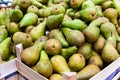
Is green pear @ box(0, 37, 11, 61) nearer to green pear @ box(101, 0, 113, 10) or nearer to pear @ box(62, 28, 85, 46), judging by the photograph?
pear @ box(62, 28, 85, 46)

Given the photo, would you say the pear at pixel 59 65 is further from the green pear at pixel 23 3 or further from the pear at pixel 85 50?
the green pear at pixel 23 3

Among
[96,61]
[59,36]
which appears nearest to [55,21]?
[59,36]

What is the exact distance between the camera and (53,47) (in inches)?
38.4

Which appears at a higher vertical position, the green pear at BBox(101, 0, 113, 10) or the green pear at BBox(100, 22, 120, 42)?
the green pear at BBox(101, 0, 113, 10)

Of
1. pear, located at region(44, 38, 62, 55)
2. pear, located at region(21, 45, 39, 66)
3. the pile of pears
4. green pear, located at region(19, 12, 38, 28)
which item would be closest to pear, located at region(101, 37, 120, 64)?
the pile of pears

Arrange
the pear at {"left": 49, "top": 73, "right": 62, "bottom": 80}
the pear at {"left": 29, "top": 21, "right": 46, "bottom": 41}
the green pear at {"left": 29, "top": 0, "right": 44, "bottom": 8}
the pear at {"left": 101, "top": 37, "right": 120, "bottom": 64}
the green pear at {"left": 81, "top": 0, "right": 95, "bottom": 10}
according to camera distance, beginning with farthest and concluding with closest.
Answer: the green pear at {"left": 29, "top": 0, "right": 44, "bottom": 8}, the green pear at {"left": 81, "top": 0, "right": 95, "bottom": 10}, the pear at {"left": 29, "top": 21, "right": 46, "bottom": 41}, the pear at {"left": 101, "top": 37, "right": 120, "bottom": 64}, the pear at {"left": 49, "top": 73, "right": 62, "bottom": 80}

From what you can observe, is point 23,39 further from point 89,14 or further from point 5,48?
point 89,14

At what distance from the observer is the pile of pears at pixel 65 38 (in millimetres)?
965

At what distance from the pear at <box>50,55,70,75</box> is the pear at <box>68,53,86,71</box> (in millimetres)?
24

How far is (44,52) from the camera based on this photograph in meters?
1.01

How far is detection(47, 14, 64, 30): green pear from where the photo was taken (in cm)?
108

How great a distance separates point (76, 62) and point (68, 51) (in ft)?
0.26

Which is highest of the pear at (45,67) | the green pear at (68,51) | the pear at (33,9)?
the pear at (33,9)

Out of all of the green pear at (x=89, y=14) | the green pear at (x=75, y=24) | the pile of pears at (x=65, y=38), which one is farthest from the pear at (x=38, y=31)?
the green pear at (x=89, y=14)
